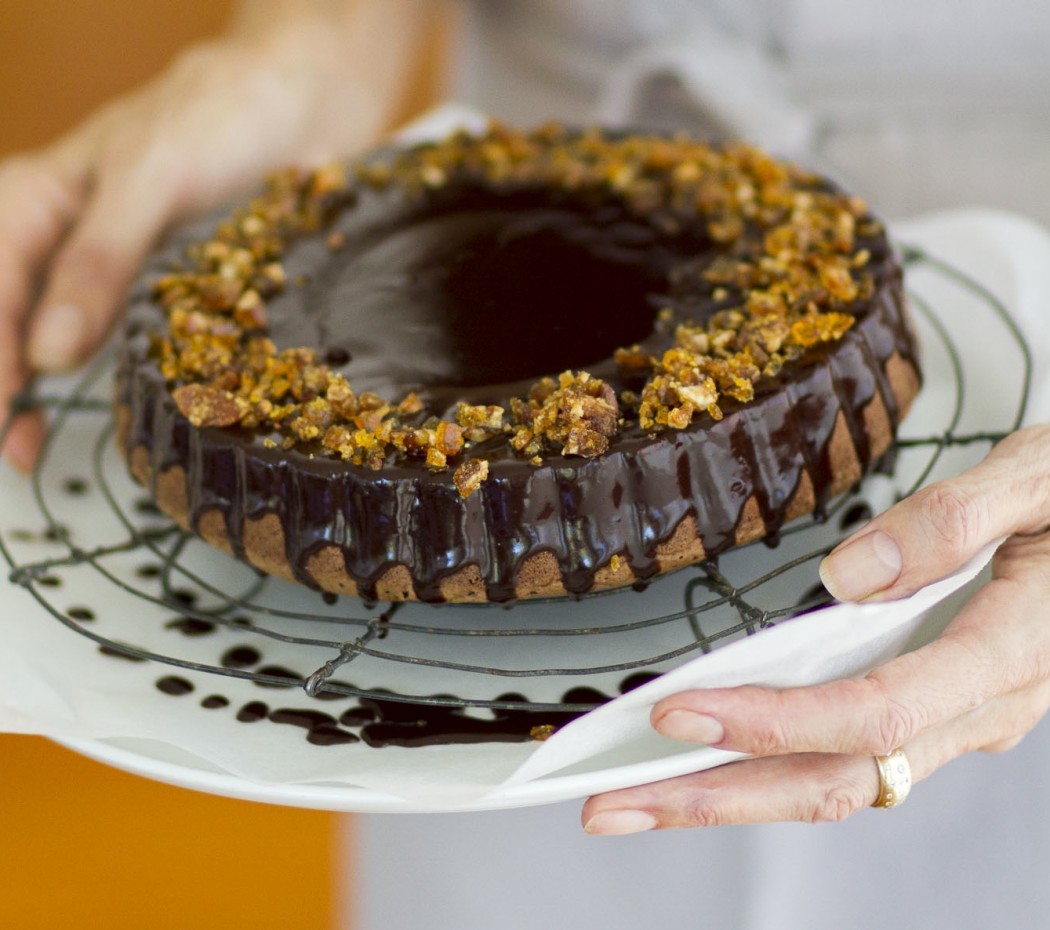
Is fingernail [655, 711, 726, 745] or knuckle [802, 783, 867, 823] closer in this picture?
fingernail [655, 711, 726, 745]

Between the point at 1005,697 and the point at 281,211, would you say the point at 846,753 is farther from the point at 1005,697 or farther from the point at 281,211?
the point at 281,211

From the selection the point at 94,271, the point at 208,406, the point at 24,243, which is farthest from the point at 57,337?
the point at 208,406

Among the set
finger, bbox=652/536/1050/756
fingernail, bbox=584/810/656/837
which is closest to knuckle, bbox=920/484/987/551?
finger, bbox=652/536/1050/756

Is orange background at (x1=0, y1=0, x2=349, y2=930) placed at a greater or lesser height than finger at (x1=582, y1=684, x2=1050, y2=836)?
greater

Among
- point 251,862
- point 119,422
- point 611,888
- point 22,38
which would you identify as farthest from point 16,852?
point 22,38

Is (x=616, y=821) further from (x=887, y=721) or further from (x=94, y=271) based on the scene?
(x=94, y=271)

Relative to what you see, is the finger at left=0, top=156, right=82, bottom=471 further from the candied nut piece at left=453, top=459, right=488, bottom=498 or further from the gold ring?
the gold ring
